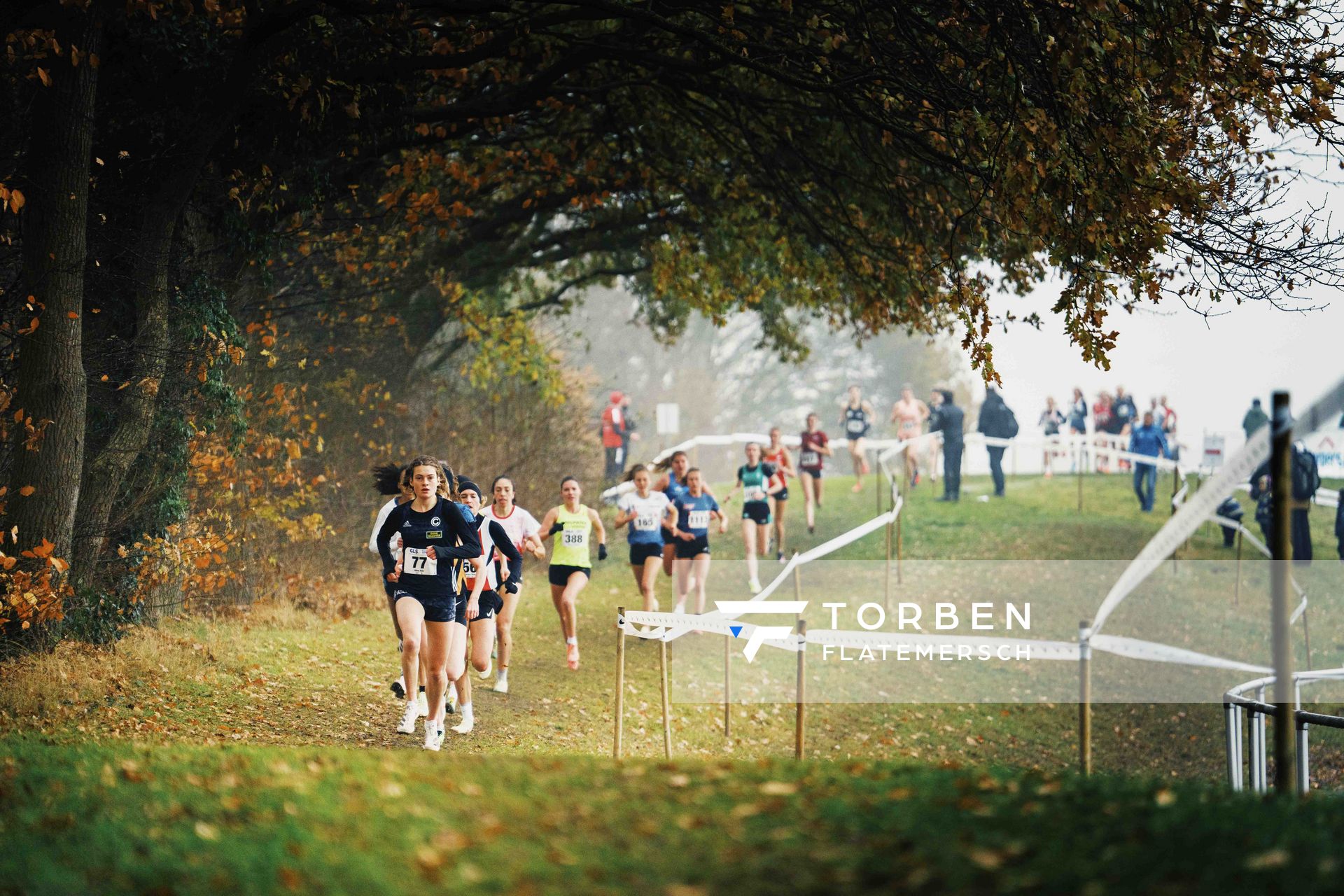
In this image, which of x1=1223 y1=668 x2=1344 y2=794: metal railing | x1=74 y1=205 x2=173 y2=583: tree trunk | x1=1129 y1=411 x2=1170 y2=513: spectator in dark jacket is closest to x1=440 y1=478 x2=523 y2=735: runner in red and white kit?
x1=74 y1=205 x2=173 y2=583: tree trunk

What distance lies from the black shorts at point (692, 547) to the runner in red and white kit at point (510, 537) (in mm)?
3197

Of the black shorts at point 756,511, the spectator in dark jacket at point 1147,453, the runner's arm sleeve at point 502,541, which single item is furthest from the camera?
the spectator in dark jacket at point 1147,453

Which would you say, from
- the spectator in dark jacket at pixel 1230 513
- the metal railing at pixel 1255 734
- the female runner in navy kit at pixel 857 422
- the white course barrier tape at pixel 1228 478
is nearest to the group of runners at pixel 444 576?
the white course barrier tape at pixel 1228 478

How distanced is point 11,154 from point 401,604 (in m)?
6.33

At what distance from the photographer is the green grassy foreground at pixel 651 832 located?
4613 millimetres

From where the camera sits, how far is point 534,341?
77.9ft

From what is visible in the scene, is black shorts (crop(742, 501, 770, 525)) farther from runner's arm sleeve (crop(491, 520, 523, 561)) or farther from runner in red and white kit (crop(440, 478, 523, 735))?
runner's arm sleeve (crop(491, 520, 523, 561))

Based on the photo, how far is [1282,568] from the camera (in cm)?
589

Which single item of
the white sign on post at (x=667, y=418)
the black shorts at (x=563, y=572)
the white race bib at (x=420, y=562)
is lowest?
the black shorts at (x=563, y=572)

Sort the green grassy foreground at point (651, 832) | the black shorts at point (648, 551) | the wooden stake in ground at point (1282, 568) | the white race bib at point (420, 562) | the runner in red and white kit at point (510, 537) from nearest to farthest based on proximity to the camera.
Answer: the green grassy foreground at point (651, 832)
the wooden stake in ground at point (1282, 568)
the white race bib at point (420, 562)
the runner in red and white kit at point (510, 537)
the black shorts at point (648, 551)

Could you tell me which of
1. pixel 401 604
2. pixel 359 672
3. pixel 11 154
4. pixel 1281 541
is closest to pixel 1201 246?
pixel 1281 541

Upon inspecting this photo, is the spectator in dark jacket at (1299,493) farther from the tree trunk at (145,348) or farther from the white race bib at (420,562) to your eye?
the tree trunk at (145,348)

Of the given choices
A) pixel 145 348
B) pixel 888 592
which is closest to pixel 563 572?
pixel 145 348

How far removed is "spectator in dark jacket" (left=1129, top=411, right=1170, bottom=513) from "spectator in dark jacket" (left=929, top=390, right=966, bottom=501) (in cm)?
333
